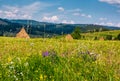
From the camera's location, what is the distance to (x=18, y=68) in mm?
7609

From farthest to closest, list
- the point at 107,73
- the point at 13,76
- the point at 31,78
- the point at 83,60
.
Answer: the point at 83,60, the point at 107,73, the point at 31,78, the point at 13,76

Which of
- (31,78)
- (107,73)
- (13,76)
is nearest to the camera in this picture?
(13,76)

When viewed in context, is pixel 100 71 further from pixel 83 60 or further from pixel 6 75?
pixel 6 75

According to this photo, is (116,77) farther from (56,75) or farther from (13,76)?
(13,76)

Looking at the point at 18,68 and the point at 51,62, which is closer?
the point at 18,68

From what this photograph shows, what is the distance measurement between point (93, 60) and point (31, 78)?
8.54ft

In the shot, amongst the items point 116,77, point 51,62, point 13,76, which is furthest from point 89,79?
point 13,76

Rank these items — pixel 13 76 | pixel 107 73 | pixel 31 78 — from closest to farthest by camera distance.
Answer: pixel 13 76 < pixel 31 78 < pixel 107 73

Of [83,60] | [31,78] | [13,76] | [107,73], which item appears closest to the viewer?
[13,76]

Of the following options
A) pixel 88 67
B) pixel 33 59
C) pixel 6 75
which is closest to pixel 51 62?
pixel 33 59

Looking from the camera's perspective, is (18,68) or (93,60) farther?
(93,60)

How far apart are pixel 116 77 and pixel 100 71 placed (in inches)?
27.9

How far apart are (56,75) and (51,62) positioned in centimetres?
105

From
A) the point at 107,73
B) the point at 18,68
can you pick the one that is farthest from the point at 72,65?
the point at 18,68
